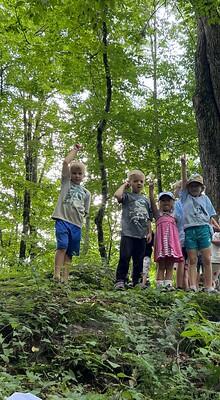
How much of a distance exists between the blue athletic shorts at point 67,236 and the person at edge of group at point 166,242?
108 centimetres

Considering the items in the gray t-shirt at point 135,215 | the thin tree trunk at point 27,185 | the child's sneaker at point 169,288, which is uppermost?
the thin tree trunk at point 27,185

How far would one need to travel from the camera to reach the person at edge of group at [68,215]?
18.4ft

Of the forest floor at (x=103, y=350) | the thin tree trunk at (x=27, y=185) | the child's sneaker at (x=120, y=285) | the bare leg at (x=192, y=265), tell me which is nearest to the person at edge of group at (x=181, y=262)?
the bare leg at (x=192, y=265)

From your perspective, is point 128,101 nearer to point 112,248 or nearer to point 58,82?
point 58,82

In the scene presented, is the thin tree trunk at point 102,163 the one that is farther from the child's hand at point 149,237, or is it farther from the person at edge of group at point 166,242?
the person at edge of group at point 166,242

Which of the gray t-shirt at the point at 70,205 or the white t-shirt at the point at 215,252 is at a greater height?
the gray t-shirt at the point at 70,205

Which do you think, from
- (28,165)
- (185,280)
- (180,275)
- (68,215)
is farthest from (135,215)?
(28,165)

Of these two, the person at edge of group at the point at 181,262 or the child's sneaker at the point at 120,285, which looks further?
the person at edge of group at the point at 181,262

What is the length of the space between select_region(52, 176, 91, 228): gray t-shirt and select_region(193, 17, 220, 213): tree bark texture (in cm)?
269

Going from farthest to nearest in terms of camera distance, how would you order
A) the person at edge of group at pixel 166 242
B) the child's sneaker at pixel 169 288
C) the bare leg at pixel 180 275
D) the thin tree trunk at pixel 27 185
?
the thin tree trunk at pixel 27 185 < the bare leg at pixel 180 275 < the person at edge of group at pixel 166 242 < the child's sneaker at pixel 169 288

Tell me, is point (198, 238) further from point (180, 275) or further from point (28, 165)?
point (28, 165)

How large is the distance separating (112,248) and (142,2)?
10.1 metres

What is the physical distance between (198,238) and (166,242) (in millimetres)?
436

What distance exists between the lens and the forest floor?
286 cm
